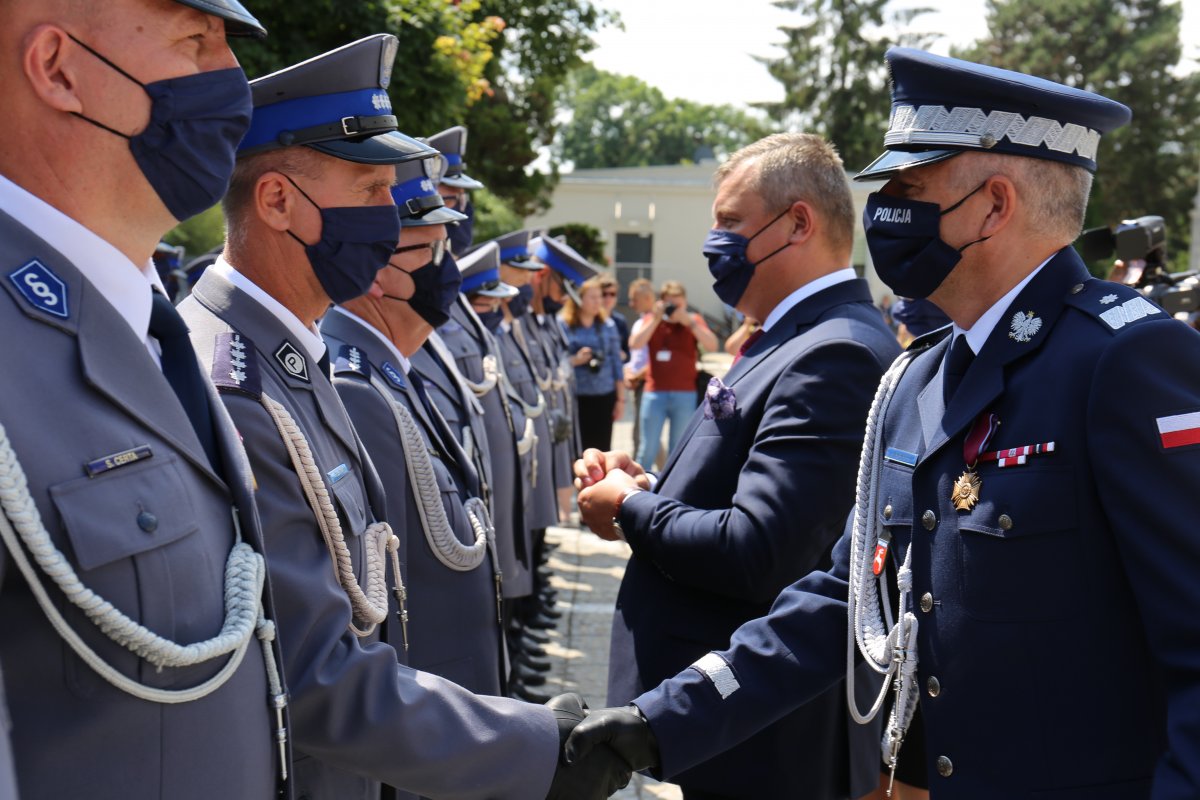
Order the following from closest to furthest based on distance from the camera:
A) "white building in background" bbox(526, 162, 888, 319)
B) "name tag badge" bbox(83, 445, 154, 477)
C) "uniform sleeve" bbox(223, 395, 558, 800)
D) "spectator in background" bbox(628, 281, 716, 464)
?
"name tag badge" bbox(83, 445, 154, 477), "uniform sleeve" bbox(223, 395, 558, 800), "spectator in background" bbox(628, 281, 716, 464), "white building in background" bbox(526, 162, 888, 319)

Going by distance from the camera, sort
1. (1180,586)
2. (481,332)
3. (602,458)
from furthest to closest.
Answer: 1. (481,332)
2. (602,458)
3. (1180,586)

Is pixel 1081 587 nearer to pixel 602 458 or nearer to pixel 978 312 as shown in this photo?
pixel 978 312

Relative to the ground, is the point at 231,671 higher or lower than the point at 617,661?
higher

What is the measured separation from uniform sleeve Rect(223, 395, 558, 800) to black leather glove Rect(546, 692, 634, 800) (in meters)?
0.16

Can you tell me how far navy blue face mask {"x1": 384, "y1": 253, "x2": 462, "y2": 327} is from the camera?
367 cm

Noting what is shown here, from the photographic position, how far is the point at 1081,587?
6.78ft

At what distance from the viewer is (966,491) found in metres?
2.23

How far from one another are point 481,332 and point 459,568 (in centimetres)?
309

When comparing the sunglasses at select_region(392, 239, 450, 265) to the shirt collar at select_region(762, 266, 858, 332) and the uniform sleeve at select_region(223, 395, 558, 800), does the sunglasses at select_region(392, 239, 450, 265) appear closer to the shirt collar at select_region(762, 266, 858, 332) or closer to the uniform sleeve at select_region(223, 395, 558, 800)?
the shirt collar at select_region(762, 266, 858, 332)

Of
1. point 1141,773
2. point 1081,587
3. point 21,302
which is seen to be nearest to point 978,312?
point 1081,587

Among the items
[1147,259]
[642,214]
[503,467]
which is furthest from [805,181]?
[642,214]

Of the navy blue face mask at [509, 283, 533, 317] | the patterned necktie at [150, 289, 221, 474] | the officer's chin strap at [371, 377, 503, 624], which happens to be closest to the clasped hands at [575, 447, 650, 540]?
the officer's chin strap at [371, 377, 503, 624]

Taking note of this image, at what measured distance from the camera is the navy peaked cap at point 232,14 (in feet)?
5.80

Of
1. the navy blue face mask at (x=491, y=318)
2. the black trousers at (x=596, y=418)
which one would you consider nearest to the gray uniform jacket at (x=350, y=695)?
the navy blue face mask at (x=491, y=318)
